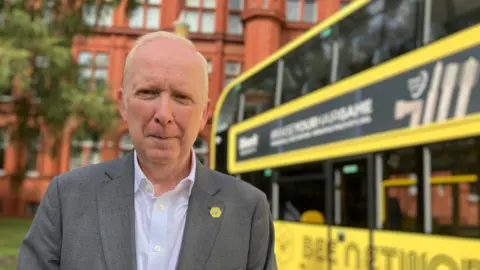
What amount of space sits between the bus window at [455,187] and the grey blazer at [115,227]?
124 inches

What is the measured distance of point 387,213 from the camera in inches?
193

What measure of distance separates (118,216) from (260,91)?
7.00 meters

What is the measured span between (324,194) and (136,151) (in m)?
4.93

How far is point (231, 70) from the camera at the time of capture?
1027 inches

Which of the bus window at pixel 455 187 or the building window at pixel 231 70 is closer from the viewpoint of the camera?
the bus window at pixel 455 187

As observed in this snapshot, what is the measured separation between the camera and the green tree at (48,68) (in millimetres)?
9812

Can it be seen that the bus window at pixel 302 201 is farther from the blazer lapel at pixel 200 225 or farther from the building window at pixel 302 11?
the building window at pixel 302 11

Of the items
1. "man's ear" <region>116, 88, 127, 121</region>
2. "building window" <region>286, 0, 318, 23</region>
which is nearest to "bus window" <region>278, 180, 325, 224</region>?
"man's ear" <region>116, 88, 127, 121</region>

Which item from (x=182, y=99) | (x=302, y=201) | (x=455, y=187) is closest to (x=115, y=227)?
A: (x=182, y=99)

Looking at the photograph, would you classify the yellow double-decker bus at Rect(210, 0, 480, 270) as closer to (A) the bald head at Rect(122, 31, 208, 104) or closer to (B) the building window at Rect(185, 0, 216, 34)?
(A) the bald head at Rect(122, 31, 208, 104)

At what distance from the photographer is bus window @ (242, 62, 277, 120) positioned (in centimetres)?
771

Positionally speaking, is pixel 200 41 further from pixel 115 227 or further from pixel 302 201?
pixel 115 227

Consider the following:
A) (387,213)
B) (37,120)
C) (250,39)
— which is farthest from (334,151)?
(250,39)

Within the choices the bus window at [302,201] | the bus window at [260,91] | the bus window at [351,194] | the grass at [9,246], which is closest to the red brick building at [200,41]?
the grass at [9,246]
